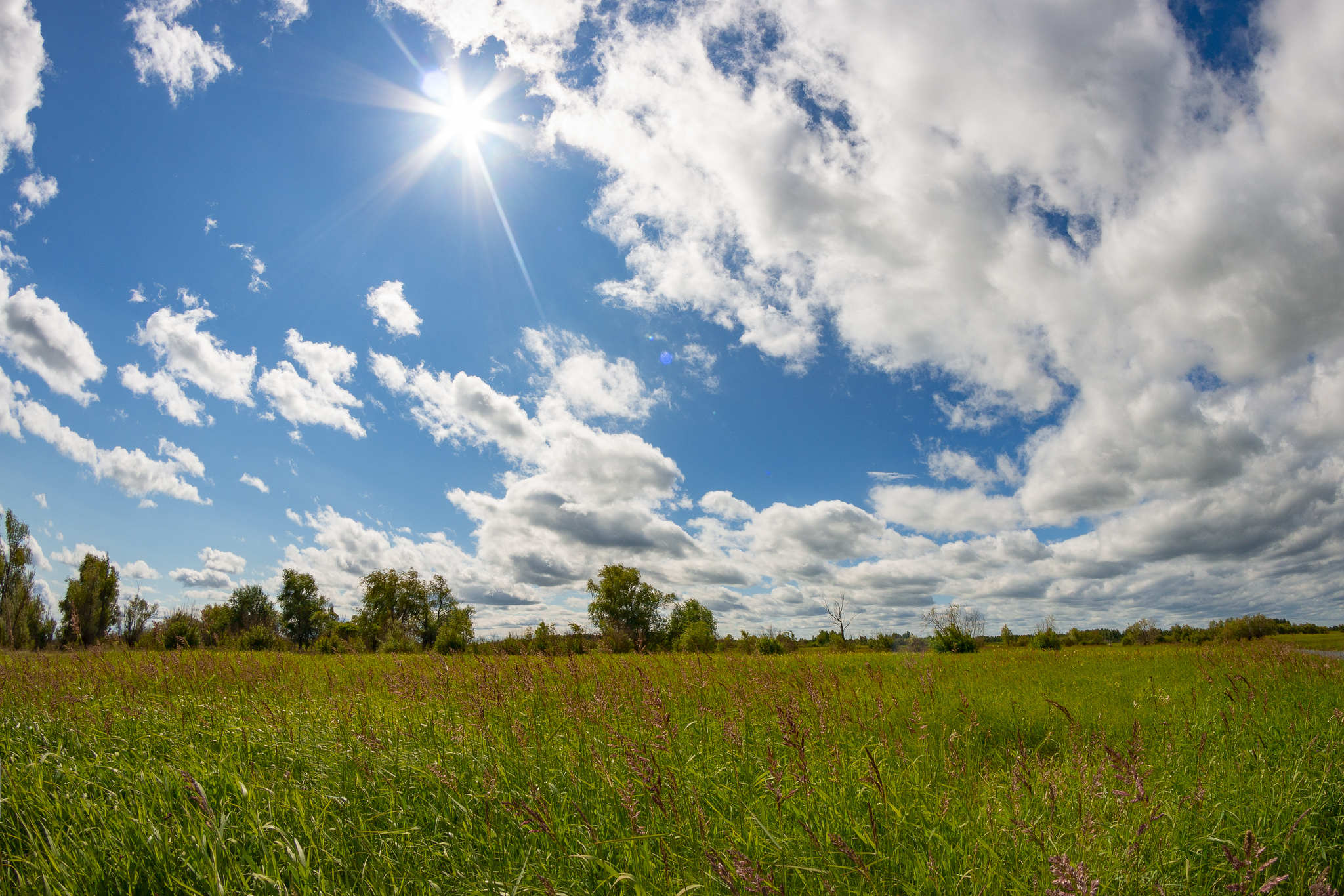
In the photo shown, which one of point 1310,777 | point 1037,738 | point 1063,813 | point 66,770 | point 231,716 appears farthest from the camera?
point 1037,738

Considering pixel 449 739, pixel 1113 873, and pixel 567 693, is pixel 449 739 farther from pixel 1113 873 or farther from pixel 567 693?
pixel 1113 873

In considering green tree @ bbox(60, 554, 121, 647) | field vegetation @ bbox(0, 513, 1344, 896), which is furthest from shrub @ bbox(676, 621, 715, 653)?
green tree @ bbox(60, 554, 121, 647)

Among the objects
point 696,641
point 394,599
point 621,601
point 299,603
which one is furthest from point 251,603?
point 696,641

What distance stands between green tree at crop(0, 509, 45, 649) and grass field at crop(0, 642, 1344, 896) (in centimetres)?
3418

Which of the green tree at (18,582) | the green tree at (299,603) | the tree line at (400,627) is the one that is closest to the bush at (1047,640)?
the tree line at (400,627)

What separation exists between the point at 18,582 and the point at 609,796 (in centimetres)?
5811

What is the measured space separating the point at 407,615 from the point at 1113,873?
228 feet

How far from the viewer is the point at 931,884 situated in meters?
2.44

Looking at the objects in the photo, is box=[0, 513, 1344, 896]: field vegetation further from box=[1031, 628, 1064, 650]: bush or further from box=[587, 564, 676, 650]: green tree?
box=[587, 564, 676, 650]: green tree

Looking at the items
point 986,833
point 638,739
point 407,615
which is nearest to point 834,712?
point 638,739

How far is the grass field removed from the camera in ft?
8.13

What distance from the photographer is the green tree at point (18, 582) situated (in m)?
28.5

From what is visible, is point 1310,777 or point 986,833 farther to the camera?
point 1310,777

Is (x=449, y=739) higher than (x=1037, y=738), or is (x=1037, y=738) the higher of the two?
(x=449, y=739)
